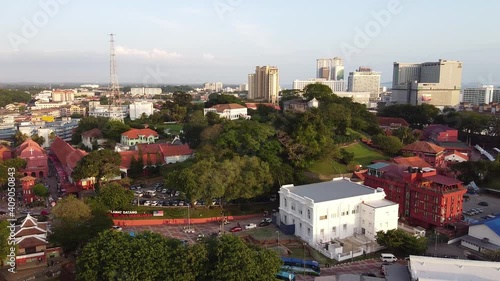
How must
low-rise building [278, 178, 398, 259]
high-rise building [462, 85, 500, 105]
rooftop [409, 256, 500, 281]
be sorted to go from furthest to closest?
high-rise building [462, 85, 500, 105]
low-rise building [278, 178, 398, 259]
rooftop [409, 256, 500, 281]

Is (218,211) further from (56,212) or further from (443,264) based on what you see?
(443,264)

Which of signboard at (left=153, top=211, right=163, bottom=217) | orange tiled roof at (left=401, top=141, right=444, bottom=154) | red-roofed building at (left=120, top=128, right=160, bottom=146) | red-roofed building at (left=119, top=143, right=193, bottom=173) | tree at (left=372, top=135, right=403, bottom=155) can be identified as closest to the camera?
signboard at (left=153, top=211, right=163, bottom=217)

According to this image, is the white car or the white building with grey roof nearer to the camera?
the white building with grey roof

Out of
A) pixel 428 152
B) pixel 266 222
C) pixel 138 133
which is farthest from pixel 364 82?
pixel 266 222

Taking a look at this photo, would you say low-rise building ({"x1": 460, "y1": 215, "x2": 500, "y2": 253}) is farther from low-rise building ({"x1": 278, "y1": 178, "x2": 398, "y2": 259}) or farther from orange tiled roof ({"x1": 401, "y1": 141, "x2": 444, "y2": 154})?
orange tiled roof ({"x1": 401, "y1": 141, "x2": 444, "y2": 154})

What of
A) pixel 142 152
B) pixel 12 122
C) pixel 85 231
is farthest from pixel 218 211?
pixel 12 122

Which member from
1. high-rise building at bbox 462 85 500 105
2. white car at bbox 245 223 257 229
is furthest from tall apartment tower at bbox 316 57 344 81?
white car at bbox 245 223 257 229
